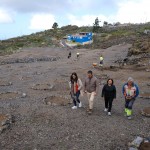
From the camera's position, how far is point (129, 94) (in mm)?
14992

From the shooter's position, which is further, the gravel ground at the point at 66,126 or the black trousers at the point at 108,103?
the black trousers at the point at 108,103

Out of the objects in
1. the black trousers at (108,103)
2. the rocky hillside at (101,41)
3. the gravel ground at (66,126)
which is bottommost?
the gravel ground at (66,126)

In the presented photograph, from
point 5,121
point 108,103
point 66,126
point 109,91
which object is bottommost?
point 66,126

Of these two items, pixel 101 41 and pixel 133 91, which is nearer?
pixel 133 91

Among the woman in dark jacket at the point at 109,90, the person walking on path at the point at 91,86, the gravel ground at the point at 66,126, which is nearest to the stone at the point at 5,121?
the gravel ground at the point at 66,126

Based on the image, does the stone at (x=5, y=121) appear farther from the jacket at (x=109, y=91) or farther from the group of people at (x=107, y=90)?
the jacket at (x=109, y=91)

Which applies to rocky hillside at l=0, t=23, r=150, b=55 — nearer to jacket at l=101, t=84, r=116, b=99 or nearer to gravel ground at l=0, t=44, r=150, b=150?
gravel ground at l=0, t=44, r=150, b=150

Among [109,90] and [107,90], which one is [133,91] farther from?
[107,90]

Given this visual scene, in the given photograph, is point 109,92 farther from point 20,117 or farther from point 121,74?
point 121,74

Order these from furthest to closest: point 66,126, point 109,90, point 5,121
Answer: point 109,90, point 5,121, point 66,126

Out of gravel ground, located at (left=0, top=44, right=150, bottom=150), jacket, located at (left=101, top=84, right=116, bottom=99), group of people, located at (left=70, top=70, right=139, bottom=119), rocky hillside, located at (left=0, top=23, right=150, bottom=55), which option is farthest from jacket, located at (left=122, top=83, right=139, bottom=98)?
rocky hillside, located at (left=0, top=23, right=150, bottom=55)

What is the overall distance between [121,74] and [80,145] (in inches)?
899

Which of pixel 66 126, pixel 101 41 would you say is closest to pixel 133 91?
pixel 66 126

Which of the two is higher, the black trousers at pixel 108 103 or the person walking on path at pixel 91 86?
the person walking on path at pixel 91 86
